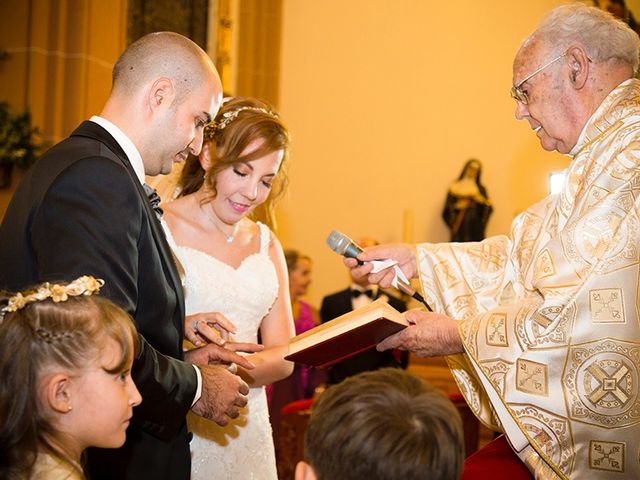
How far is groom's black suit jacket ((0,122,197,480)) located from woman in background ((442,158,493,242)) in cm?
915

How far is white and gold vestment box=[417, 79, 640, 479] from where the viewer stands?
2.68 m

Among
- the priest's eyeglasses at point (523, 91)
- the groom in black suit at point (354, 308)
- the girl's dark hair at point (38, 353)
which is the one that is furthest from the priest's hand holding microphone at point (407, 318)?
the groom in black suit at point (354, 308)

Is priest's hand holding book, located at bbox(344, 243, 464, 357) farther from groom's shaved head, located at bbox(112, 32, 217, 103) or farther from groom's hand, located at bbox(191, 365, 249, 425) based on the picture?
groom's shaved head, located at bbox(112, 32, 217, 103)

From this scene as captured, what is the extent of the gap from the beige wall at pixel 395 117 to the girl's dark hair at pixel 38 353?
8346mm

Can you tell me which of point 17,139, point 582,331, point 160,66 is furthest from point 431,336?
point 17,139

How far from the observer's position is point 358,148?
37.6 ft

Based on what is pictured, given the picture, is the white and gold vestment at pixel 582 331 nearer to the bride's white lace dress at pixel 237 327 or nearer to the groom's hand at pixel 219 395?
the groom's hand at pixel 219 395

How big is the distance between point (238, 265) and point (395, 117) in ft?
27.6

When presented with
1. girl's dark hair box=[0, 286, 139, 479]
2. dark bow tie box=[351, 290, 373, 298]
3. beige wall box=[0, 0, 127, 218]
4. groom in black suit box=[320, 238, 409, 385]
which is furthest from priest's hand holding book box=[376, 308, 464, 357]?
beige wall box=[0, 0, 127, 218]

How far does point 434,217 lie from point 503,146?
1.51 m

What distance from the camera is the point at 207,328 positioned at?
119 inches

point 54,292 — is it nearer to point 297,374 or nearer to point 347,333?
point 347,333

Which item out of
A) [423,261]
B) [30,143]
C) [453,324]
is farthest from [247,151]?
[30,143]

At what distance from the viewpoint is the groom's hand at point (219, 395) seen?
8.81 ft
